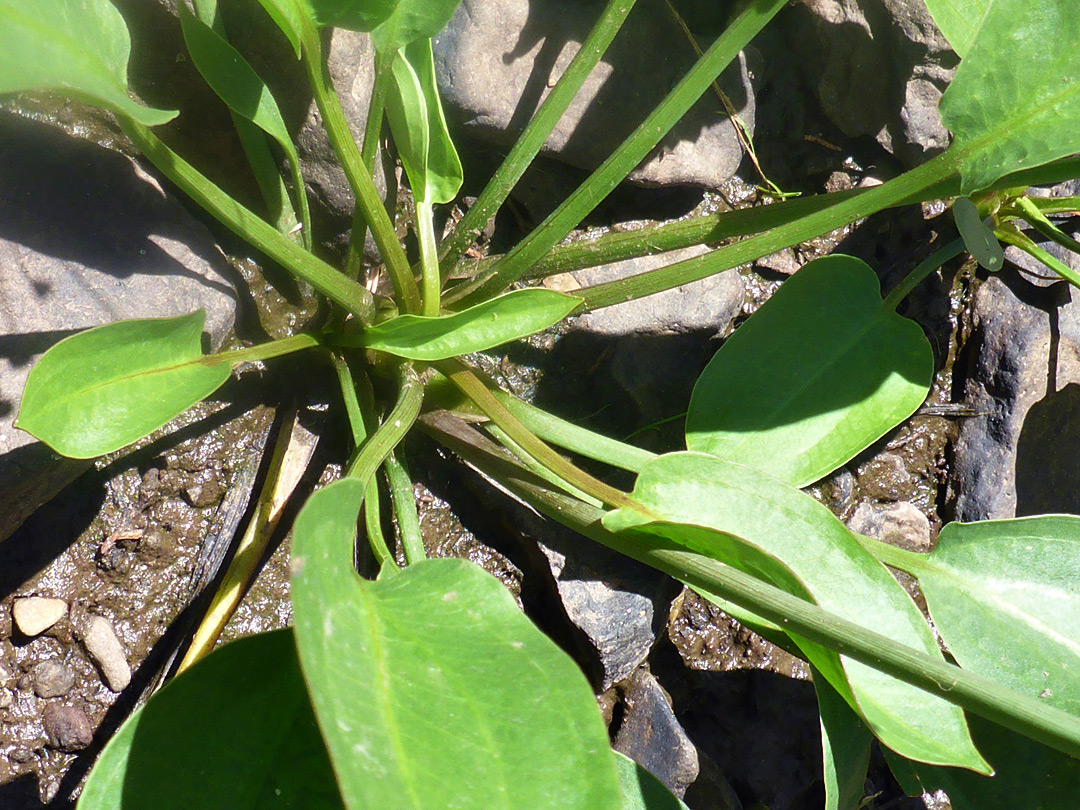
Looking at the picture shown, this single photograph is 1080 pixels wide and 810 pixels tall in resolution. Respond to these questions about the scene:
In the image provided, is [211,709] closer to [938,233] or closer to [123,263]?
[123,263]

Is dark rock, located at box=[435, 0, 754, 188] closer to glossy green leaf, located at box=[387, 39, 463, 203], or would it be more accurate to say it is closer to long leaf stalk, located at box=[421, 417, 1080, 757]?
glossy green leaf, located at box=[387, 39, 463, 203]

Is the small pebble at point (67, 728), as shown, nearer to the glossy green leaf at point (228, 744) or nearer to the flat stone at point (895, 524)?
the glossy green leaf at point (228, 744)

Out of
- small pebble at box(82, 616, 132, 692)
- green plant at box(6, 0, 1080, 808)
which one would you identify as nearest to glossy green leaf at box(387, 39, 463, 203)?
green plant at box(6, 0, 1080, 808)

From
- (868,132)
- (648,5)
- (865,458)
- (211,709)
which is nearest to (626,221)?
(648,5)

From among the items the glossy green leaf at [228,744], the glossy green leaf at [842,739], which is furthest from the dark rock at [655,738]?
the glossy green leaf at [228,744]

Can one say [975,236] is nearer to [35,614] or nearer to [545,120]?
[545,120]

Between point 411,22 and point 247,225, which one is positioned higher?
point 411,22

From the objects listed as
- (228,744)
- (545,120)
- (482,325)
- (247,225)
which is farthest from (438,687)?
(545,120)
